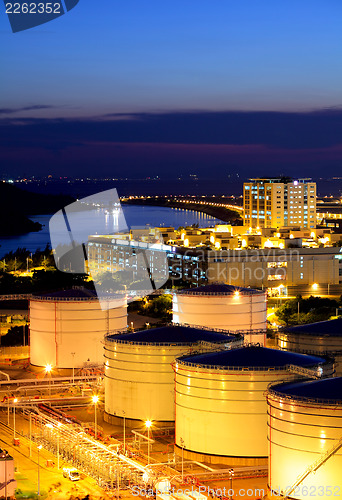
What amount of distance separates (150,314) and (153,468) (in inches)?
643

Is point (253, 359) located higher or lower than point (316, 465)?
higher

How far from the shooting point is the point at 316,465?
11.7m

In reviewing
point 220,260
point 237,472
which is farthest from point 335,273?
point 237,472

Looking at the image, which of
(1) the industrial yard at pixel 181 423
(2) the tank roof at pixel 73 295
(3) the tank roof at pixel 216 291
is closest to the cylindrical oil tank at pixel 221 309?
(3) the tank roof at pixel 216 291

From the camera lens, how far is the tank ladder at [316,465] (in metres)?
11.6

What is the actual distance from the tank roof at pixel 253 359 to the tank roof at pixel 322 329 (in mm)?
3134

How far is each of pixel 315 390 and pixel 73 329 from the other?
10.5m

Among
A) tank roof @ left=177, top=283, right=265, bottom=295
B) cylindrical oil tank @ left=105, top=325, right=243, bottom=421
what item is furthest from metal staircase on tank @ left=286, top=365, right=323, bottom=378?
tank roof @ left=177, top=283, right=265, bottom=295

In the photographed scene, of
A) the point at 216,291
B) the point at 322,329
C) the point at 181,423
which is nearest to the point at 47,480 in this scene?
the point at 181,423

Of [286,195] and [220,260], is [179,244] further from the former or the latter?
[286,195]

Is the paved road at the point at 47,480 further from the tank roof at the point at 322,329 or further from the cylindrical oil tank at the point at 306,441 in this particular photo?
the tank roof at the point at 322,329

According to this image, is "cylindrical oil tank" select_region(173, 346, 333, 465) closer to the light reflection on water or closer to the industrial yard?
the industrial yard

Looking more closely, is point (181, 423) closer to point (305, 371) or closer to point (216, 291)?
point (305, 371)

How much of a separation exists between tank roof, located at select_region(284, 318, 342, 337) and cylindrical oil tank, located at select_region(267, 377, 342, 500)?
558 centimetres
